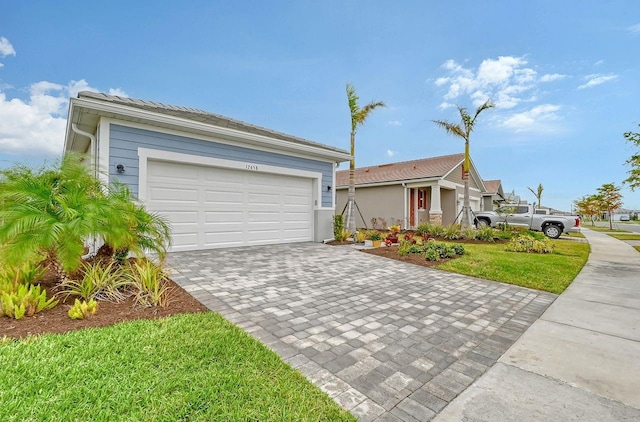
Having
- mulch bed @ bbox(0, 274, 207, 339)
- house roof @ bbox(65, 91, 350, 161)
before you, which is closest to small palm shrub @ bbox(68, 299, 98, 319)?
mulch bed @ bbox(0, 274, 207, 339)

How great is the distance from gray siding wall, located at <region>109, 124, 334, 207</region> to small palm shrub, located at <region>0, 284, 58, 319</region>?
3572mm

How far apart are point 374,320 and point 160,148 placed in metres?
6.40

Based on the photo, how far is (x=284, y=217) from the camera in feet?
30.6

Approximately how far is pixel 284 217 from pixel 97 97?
5.54m

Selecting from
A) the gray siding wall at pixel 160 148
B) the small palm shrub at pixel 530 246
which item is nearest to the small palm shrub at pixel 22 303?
the gray siding wall at pixel 160 148

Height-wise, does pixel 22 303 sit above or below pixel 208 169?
below

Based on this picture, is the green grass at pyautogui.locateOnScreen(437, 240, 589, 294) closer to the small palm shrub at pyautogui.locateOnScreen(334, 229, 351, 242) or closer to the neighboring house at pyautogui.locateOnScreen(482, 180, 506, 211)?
the small palm shrub at pyautogui.locateOnScreen(334, 229, 351, 242)

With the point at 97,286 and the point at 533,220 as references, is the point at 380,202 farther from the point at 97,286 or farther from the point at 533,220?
the point at 97,286

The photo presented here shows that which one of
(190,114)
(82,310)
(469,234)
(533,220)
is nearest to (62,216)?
(82,310)

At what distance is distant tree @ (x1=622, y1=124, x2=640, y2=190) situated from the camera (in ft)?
43.1

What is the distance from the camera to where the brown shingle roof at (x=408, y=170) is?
53.0 feet

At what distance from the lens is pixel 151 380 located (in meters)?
1.95

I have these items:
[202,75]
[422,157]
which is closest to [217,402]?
[202,75]

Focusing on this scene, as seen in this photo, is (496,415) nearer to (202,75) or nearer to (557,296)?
(557,296)
